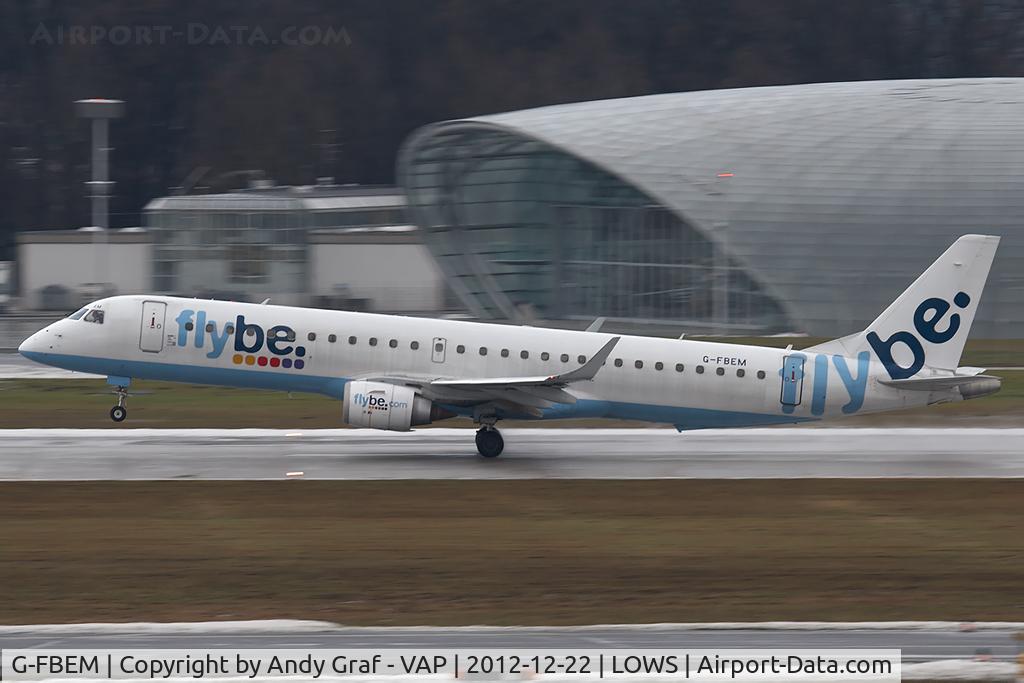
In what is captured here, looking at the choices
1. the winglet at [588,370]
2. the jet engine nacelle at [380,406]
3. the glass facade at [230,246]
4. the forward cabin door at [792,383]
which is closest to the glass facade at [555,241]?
the glass facade at [230,246]

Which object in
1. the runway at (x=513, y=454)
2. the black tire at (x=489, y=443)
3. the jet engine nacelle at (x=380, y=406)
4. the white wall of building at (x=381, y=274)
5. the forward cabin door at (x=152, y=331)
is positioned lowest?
the runway at (x=513, y=454)

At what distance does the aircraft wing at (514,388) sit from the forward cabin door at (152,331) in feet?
17.3

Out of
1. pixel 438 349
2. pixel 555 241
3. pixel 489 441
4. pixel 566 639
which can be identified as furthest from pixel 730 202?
pixel 566 639

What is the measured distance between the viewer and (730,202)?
241ft

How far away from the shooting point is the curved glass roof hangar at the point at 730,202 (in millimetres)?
70625

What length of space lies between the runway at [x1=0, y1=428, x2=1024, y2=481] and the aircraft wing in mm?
1417

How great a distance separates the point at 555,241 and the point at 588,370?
49.9m

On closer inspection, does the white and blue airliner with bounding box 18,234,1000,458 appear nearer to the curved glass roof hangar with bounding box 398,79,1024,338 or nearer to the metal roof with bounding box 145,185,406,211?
the curved glass roof hangar with bounding box 398,79,1024,338

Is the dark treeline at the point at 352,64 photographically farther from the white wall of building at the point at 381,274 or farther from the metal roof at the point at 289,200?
the white wall of building at the point at 381,274

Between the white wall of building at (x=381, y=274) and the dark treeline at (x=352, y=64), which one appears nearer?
the white wall of building at (x=381, y=274)

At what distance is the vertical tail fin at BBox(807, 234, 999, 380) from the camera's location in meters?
30.8

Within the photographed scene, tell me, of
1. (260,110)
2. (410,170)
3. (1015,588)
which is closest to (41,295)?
(410,170)

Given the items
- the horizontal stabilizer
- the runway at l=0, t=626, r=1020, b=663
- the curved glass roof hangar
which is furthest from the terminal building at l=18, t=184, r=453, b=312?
the runway at l=0, t=626, r=1020, b=663

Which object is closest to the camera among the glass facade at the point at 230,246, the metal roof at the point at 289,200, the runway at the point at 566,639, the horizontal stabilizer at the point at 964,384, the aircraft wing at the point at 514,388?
the runway at the point at 566,639
